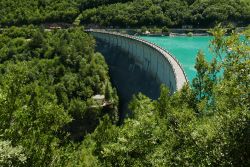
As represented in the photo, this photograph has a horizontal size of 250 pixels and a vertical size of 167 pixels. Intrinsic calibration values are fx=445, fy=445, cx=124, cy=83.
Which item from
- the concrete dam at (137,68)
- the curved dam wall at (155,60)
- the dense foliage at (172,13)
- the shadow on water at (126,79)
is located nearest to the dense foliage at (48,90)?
the shadow on water at (126,79)

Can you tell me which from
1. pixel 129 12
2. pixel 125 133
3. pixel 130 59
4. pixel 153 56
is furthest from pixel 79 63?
pixel 125 133

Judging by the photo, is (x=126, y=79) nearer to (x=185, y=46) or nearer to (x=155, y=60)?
(x=155, y=60)

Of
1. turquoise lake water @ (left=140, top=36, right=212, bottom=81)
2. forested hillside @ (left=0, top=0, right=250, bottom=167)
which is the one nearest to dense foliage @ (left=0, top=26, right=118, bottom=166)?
forested hillside @ (left=0, top=0, right=250, bottom=167)

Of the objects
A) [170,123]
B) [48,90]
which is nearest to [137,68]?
[48,90]

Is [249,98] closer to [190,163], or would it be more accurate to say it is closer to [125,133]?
[190,163]

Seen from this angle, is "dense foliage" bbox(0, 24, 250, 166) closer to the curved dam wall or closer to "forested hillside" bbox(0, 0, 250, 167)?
"forested hillside" bbox(0, 0, 250, 167)

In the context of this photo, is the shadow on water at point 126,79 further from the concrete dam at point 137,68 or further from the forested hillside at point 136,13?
the forested hillside at point 136,13

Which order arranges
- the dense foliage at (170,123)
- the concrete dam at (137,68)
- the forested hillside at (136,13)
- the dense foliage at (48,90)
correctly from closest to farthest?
the dense foliage at (170,123) → the dense foliage at (48,90) → the concrete dam at (137,68) → the forested hillside at (136,13)
